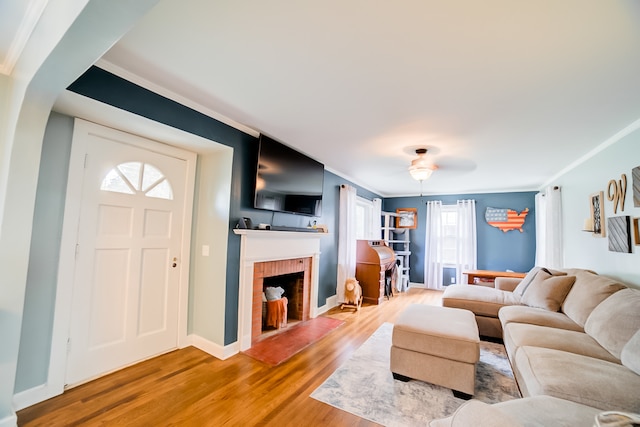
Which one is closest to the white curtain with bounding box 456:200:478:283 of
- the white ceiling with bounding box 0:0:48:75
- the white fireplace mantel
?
the white fireplace mantel

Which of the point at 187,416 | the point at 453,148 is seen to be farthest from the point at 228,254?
the point at 453,148

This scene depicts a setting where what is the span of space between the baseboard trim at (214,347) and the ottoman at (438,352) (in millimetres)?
1573

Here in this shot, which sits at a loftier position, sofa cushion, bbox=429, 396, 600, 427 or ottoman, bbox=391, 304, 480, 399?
sofa cushion, bbox=429, 396, 600, 427

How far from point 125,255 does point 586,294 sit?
13.8 feet

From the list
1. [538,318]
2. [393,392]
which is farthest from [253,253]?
[538,318]

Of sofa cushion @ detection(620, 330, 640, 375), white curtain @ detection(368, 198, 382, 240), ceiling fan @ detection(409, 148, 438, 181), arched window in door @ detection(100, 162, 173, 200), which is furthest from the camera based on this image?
white curtain @ detection(368, 198, 382, 240)

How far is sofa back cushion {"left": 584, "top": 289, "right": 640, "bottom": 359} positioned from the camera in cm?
173

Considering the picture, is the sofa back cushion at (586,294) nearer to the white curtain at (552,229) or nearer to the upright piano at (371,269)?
the white curtain at (552,229)

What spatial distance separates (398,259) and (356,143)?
162 inches

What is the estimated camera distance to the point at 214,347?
105 inches

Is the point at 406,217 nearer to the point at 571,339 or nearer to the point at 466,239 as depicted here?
the point at 466,239

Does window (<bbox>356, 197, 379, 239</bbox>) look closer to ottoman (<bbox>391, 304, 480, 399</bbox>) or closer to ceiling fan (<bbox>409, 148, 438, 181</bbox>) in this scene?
ceiling fan (<bbox>409, 148, 438, 181</bbox>)

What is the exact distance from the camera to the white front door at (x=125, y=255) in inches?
84.5

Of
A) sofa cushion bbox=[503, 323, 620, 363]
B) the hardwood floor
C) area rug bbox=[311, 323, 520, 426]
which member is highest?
sofa cushion bbox=[503, 323, 620, 363]
